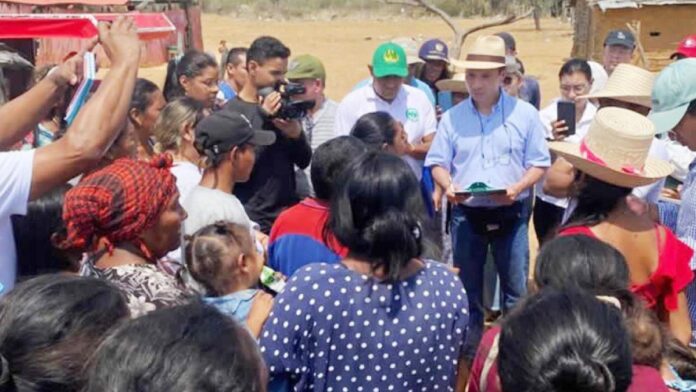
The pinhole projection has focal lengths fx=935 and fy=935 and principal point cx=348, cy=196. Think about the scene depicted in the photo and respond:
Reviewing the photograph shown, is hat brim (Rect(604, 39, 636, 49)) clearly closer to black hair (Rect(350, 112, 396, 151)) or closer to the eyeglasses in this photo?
the eyeglasses

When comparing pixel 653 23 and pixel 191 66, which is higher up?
pixel 191 66

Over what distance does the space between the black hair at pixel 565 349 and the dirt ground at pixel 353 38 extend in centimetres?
1845

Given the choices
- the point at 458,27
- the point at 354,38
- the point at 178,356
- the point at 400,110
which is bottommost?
the point at 354,38

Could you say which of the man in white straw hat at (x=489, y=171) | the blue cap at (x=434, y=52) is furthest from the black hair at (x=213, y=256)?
the blue cap at (x=434, y=52)

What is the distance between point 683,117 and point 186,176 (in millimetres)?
2290

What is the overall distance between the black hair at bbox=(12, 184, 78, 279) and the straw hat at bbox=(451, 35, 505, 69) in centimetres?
334

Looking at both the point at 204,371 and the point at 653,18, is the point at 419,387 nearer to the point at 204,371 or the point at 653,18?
the point at 204,371

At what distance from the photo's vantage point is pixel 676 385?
2.87 metres

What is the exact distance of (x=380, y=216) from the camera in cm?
301

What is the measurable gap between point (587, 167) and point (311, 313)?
135cm

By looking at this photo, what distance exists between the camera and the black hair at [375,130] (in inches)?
201

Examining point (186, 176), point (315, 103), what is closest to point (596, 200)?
point (186, 176)

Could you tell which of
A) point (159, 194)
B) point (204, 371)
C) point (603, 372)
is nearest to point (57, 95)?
point (159, 194)

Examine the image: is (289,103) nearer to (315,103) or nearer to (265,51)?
(265,51)
